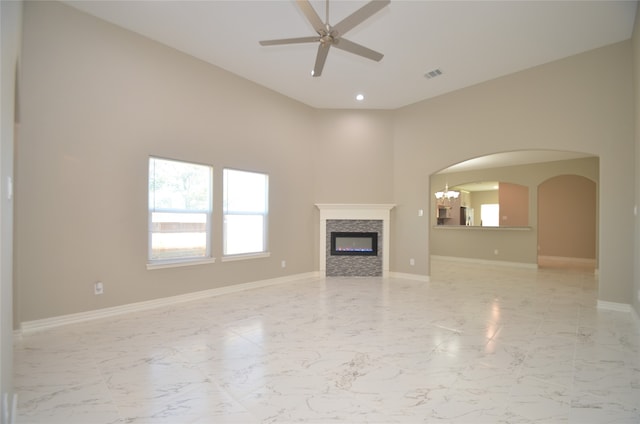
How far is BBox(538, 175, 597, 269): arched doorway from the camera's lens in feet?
30.1

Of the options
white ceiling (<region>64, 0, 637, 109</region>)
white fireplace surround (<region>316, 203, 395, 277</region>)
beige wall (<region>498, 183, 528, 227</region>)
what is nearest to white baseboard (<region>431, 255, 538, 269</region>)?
beige wall (<region>498, 183, 528, 227</region>)

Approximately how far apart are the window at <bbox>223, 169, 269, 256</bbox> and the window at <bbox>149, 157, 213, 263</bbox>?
37 cm

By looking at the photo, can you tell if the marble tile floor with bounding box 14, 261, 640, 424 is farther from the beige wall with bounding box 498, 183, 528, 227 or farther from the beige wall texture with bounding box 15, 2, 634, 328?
the beige wall with bounding box 498, 183, 528, 227

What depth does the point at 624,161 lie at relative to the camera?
13.7 ft

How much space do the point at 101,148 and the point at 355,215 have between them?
4561 mm

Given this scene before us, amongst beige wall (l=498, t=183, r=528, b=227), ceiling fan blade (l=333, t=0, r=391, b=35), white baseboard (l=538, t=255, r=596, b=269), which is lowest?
white baseboard (l=538, t=255, r=596, b=269)

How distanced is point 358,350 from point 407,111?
17.5ft

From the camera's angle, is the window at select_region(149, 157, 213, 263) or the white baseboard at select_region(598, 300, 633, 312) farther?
the window at select_region(149, 157, 213, 263)

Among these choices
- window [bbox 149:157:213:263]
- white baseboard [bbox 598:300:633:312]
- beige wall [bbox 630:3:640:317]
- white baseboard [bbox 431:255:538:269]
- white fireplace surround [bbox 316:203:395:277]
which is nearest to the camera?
beige wall [bbox 630:3:640:317]

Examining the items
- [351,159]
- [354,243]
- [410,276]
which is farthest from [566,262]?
[351,159]

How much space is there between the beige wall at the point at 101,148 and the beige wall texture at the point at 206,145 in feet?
0.05

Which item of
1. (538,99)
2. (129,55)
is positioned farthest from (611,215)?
(129,55)

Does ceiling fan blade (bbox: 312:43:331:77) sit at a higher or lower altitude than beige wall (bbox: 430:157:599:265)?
higher

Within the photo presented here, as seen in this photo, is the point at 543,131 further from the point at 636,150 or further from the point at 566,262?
the point at 566,262
